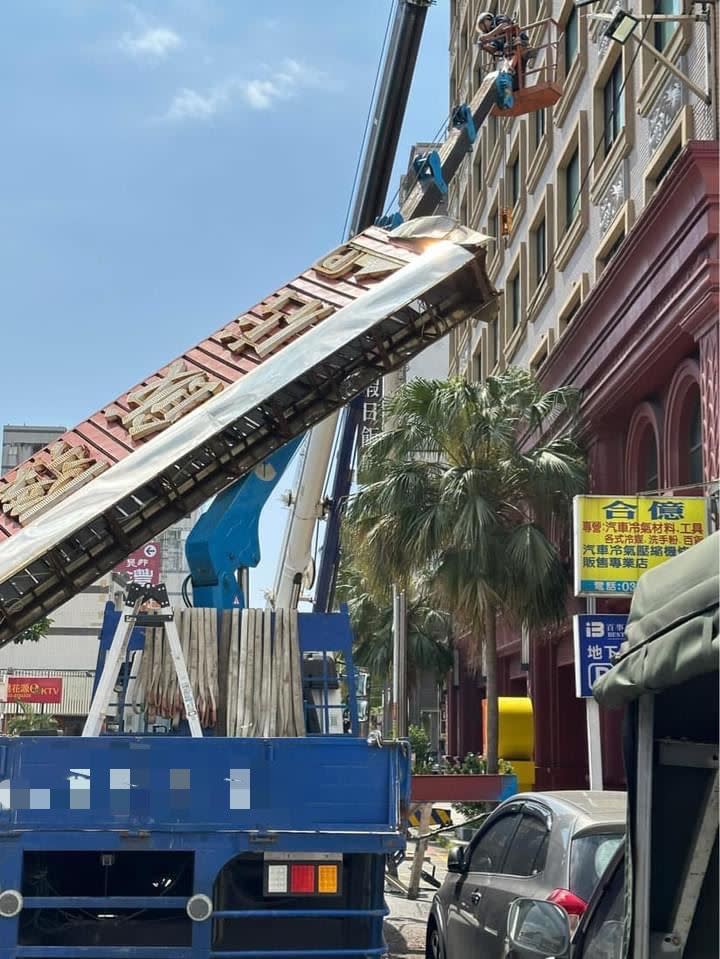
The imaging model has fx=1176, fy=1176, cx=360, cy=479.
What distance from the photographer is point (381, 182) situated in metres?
15.8

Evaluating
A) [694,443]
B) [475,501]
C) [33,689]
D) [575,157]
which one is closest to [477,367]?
[575,157]

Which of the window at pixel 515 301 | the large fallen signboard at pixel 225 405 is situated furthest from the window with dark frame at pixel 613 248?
the large fallen signboard at pixel 225 405

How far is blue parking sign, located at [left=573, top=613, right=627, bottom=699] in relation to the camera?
38.3ft

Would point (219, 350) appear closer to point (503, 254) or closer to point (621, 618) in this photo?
point (621, 618)

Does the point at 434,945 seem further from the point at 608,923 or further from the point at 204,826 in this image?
the point at 608,923

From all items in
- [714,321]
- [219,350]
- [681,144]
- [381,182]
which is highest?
[681,144]

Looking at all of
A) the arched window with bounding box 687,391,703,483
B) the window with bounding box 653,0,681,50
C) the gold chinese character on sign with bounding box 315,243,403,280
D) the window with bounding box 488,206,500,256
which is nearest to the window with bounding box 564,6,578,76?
the window with bounding box 653,0,681,50

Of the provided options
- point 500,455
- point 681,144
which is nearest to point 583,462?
point 500,455

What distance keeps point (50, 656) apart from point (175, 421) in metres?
76.6

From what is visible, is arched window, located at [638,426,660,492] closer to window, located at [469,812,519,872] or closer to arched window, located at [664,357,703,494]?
arched window, located at [664,357,703,494]

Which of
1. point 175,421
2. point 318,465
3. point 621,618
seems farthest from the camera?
point 318,465

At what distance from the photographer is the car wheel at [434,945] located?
767 centimetres

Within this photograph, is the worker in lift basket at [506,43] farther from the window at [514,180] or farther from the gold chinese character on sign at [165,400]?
the window at [514,180]

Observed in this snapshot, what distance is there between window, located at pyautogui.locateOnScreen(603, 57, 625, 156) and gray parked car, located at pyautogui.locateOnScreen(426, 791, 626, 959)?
53.7ft
